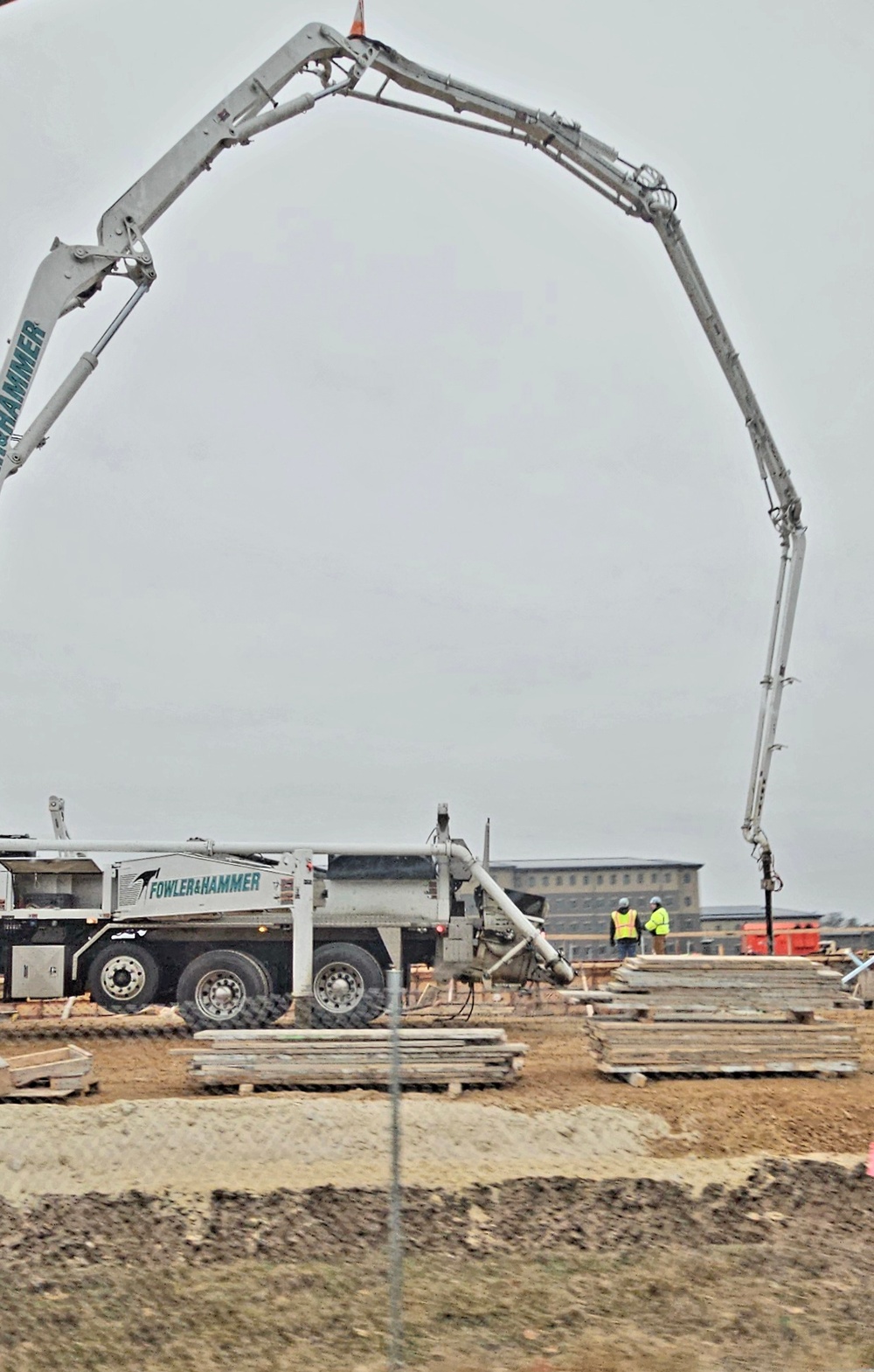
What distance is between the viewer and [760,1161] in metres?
9.48

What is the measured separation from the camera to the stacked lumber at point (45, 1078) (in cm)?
1106

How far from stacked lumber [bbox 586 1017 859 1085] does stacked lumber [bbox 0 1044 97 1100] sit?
4904mm

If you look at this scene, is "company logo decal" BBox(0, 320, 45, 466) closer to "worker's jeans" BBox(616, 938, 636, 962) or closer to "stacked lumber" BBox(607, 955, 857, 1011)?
"stacked lumber" BBox(607, 955, 857, 1011)

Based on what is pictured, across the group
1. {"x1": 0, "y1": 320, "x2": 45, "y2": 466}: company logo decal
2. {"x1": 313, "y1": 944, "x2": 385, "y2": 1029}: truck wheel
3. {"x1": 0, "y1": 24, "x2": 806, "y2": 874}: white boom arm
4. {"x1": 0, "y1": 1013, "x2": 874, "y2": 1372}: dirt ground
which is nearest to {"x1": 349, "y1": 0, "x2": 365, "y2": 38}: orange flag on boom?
{"x1": 0, "y1": 24, "x2": 806, "y2": 874}: white boom arm

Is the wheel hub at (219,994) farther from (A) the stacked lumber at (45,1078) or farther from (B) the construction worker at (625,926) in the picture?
(B) the construction worker at (625,926)

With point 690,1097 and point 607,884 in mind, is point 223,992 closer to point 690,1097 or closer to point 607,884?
point 690,1097

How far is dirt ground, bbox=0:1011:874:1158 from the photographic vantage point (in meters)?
10.2

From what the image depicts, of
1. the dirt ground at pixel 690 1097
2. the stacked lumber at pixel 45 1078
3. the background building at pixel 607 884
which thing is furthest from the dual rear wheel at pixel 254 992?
the background building at pixel 607 884

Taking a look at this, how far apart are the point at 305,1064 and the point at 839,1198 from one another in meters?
4.94

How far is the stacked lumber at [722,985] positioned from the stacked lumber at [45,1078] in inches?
204

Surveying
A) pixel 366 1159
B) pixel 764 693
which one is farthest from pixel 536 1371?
pixel 764 693

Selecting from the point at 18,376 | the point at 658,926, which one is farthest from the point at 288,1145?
the point at 658,926

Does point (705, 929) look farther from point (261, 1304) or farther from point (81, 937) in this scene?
point (261, 1304)

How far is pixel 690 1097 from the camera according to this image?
37.5 feet
